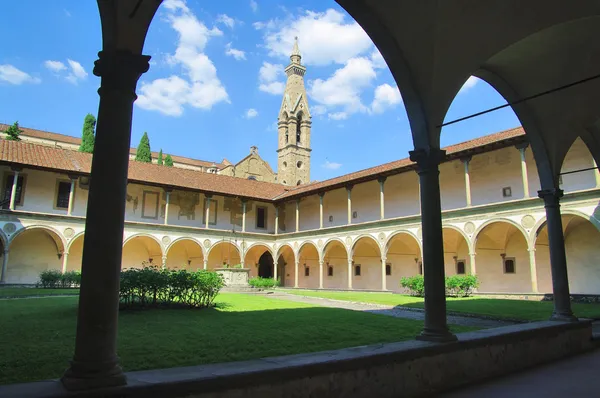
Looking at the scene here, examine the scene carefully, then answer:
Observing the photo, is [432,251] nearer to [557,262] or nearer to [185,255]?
[557,262]

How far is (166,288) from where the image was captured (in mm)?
10781

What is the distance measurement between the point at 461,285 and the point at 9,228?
2189 centimetres

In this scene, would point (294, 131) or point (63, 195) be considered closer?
point (63, 195)

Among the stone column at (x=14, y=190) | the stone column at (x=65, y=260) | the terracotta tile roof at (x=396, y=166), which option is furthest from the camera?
the stone column at (x=65, y=260)

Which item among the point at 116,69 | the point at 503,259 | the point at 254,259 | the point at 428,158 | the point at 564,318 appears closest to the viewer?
the point at 116,69

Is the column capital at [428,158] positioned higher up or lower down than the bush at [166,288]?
higher up

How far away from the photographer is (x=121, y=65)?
3412 millimetres

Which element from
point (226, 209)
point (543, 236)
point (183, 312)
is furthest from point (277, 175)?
point (183, 312)

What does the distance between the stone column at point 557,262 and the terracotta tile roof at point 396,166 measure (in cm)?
946

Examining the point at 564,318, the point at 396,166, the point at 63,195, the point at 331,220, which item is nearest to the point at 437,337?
the point at 564,318

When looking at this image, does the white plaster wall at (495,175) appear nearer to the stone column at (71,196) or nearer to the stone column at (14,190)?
the stone column at (71,196)

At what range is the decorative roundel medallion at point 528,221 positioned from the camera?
17.6 m

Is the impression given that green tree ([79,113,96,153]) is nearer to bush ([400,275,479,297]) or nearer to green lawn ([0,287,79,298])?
green lawn ([0,287,79,298])

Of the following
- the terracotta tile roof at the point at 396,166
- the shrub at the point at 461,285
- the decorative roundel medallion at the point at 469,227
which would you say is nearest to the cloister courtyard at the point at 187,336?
the shrub at the point at 461,285
